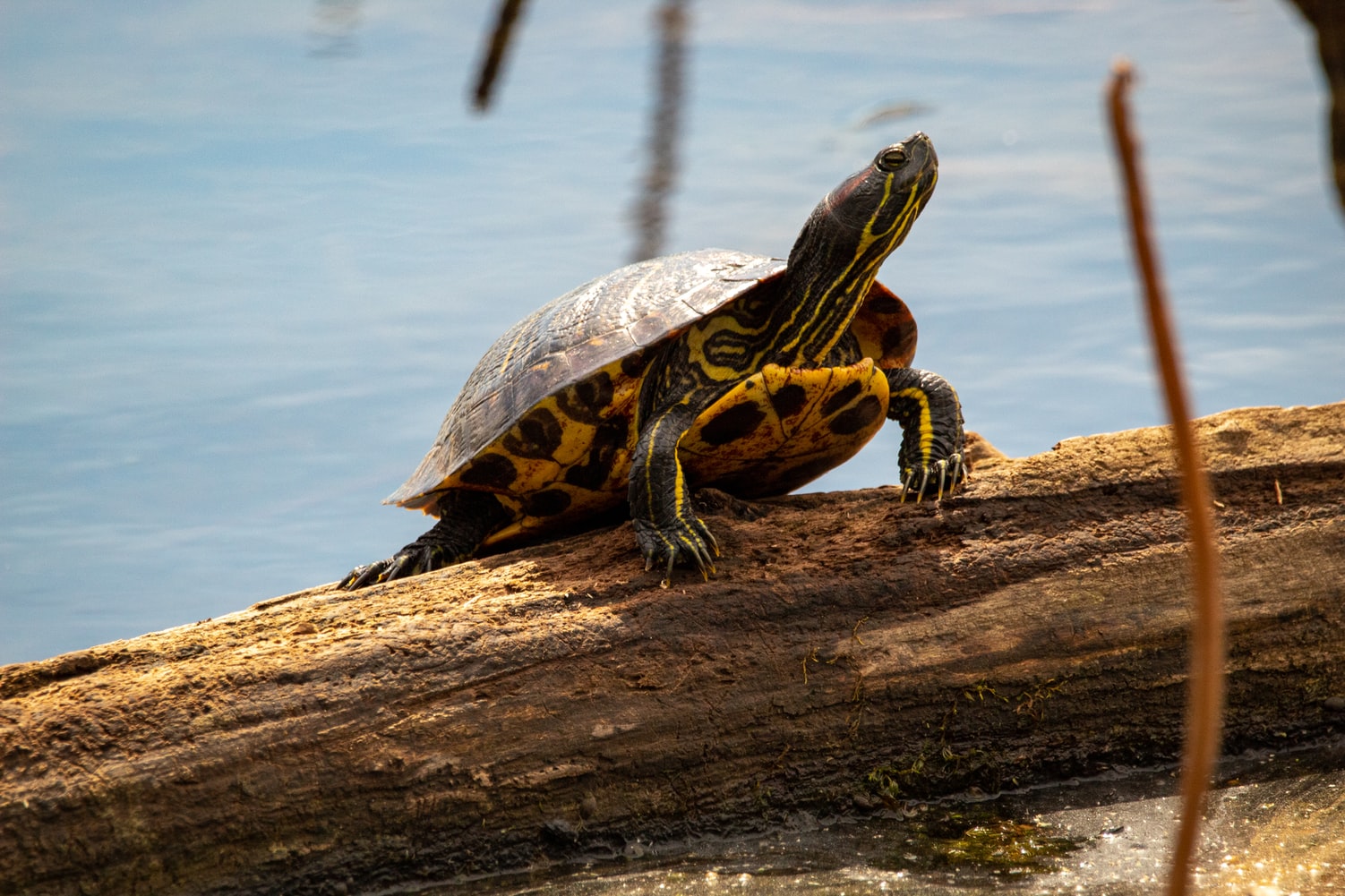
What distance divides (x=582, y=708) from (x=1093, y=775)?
1.74 meters

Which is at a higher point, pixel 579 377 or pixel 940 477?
pixel 579 377

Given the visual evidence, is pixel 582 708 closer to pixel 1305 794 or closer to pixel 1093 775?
pixel 1093 775

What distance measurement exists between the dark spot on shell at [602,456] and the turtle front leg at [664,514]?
16.5 inches

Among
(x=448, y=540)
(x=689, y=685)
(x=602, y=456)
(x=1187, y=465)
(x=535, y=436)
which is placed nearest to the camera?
(x=1187, y=465)

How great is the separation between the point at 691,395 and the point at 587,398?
1.29 feet

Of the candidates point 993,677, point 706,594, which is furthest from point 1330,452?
point 706,594

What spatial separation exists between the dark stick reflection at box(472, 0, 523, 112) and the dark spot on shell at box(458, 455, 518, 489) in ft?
11.7

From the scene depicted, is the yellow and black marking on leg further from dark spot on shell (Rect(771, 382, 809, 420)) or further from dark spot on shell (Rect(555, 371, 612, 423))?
dark spot on shell (Rect(555, 371, 612, 423))

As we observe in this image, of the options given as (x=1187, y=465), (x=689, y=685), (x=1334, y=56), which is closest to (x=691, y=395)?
(x=689, y=685)

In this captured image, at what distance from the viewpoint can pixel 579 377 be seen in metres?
3.95

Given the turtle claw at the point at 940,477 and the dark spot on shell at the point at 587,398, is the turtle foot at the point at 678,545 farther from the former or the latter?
the turtle claw at the point at 940,477

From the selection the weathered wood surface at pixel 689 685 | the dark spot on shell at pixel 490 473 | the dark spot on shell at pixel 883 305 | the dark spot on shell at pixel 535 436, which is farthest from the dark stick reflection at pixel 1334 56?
the dark spot on shell at pixel 883 305

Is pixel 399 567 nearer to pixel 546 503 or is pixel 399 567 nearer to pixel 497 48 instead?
pixel 546 503

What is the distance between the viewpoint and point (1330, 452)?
3863mm
